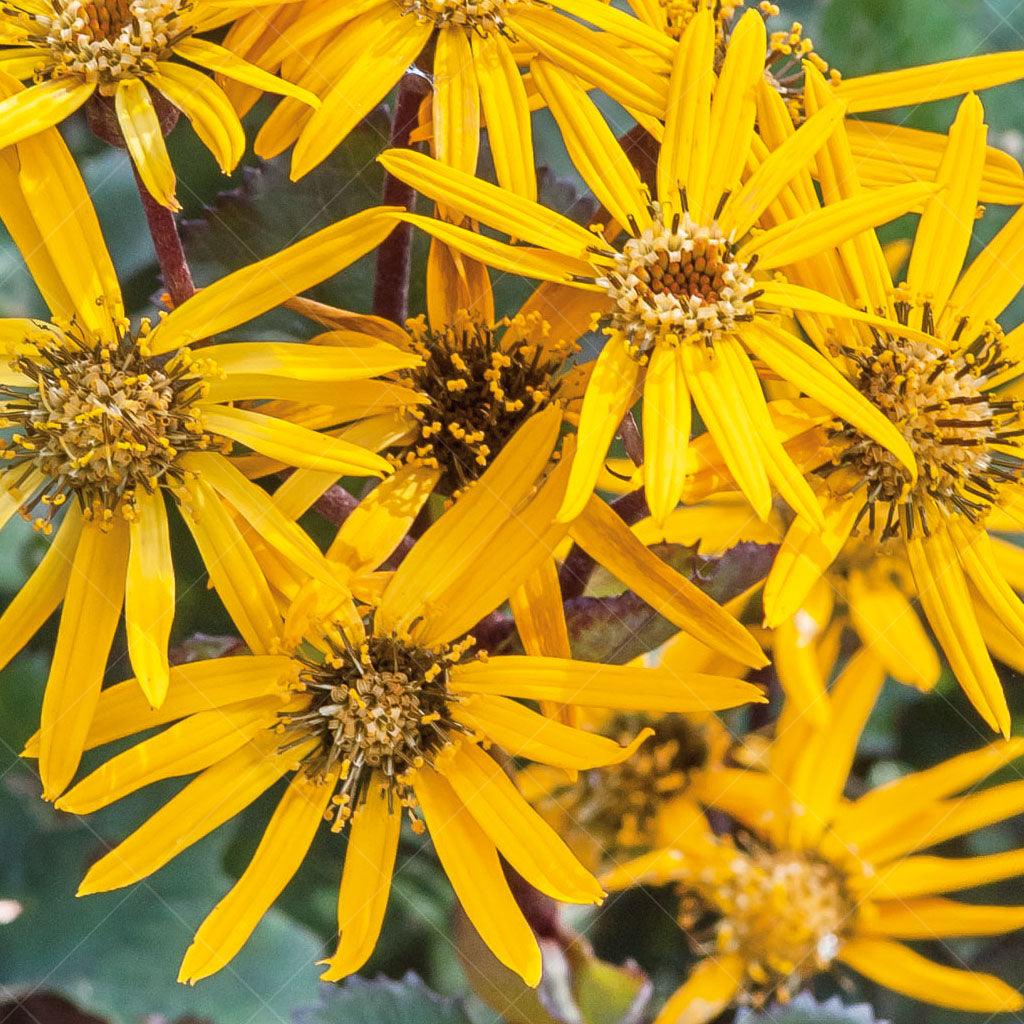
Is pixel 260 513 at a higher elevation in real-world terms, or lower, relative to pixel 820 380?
lower

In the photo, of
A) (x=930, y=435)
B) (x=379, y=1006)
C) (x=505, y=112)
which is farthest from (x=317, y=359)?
(x=379, y=1006)

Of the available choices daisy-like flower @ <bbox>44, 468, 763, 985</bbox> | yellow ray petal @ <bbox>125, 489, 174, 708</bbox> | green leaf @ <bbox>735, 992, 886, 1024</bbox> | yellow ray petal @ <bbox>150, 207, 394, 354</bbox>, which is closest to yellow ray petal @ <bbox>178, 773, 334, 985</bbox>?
daisy-like flower @ <bbox>44, 468, 763, 985</bbox>

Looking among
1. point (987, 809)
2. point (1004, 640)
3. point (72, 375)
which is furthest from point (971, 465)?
point (72, 375)

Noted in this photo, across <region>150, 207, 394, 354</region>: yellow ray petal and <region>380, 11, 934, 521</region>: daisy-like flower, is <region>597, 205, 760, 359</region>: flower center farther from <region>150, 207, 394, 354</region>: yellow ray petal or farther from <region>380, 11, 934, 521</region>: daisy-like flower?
<region>150, 207, 394, 354</region>: yellow ray petal

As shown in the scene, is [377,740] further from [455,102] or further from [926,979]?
[926,979]

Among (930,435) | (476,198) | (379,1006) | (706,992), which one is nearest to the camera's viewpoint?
(476,198)

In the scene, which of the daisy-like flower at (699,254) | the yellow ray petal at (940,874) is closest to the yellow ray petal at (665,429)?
the daisy-like flower at (699,254)
